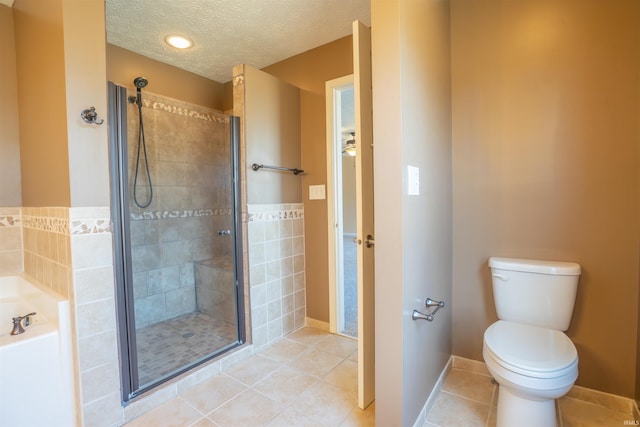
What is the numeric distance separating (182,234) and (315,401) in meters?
1.75

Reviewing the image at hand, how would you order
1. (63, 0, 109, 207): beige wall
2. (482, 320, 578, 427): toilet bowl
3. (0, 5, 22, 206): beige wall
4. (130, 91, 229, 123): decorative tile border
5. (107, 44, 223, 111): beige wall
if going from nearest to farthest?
(482, 320, 578, 427): toilet bowl
(63, 0, 109, 207): beige wall
(0, 5, 22, 206): beige wall
(130, 91, 229, 123): decorative tile border
(107, 44, 223, 111): beige wall

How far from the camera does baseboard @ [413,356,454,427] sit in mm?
1443

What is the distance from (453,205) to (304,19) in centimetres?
166

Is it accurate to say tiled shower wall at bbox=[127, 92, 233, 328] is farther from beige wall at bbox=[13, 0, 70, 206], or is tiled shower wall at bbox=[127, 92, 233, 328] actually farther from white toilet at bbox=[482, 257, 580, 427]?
white toilet at bbox=[482, 257, 580, 427]

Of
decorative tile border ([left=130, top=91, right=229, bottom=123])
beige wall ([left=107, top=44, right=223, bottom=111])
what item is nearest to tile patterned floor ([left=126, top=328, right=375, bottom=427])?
decorative tile border ([left=130, top=91, right=229, bottom=123])

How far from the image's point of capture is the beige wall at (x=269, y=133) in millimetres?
2166

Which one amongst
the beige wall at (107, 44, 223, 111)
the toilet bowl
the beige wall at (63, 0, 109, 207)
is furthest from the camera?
the beige wall at (107, 44, 223, 111)

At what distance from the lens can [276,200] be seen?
239 cm

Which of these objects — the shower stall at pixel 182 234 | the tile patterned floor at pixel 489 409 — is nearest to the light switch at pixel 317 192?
the shower stall at pixel 182 234

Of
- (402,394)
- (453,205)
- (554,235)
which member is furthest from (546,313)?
(402,394)

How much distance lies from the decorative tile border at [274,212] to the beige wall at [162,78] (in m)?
1.41

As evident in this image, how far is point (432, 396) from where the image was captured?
1.60 metres

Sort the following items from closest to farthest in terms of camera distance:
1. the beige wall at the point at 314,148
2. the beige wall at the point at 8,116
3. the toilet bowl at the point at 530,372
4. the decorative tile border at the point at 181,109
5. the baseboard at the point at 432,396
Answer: the toilet bowl at the point at 530,372, the baseboard at the point at 432,396, the beige wall at the point at 8,116, the decorative tile border at the point at 181,109, the beige wall at the point at 314,148

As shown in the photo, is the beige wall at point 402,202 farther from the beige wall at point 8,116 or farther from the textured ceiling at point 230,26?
the beige wall at point 8,116
